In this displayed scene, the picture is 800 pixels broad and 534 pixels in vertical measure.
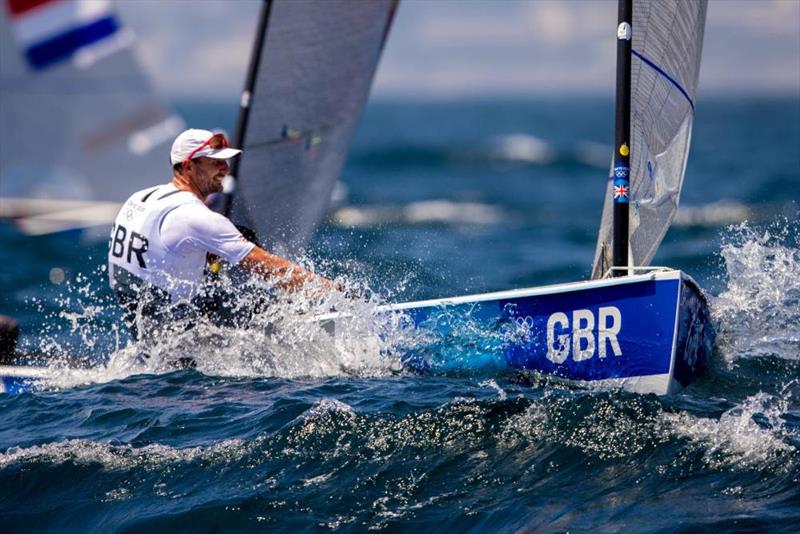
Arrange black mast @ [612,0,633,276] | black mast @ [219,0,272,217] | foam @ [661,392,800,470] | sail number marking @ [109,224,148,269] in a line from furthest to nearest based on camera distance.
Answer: black mast @ [219,0,272,217] < sail number marking @ [109,224,148,269] < black mast @ [612,0,633,276] < foam @ [661,392,800,470]

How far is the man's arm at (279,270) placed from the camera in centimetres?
509

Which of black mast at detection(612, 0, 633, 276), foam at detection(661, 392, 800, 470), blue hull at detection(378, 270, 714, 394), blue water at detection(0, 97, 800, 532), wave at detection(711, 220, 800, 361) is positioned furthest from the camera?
wave at detection(711, 220, 800, 361)

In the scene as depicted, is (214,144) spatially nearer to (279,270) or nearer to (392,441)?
(279,270)

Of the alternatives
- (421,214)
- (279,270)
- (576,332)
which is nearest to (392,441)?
(576,332)

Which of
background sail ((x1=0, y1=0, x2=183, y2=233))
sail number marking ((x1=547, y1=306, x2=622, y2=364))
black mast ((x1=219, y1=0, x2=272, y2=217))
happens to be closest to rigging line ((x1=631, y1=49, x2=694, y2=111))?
sail number marking ((x1=547, y1=306, x2=622, y2=364))

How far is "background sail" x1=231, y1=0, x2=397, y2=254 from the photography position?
7418 mm

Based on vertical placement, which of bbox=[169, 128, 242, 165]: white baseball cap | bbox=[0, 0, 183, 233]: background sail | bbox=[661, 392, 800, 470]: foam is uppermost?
bbox=[0, 0, 183, 233]: background sail

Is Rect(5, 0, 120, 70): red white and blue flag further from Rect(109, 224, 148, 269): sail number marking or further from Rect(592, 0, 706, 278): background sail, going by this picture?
Rect(592, 0, 706, 278): background sail

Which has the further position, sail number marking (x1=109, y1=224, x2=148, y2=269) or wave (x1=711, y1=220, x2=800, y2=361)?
wave (x1=711, y1=220, x2=800, y2=361)

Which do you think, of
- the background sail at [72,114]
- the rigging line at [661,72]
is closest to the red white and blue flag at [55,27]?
the background sail at [72,114]

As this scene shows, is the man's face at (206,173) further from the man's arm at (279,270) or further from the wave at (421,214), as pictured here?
the wave at (421,214)

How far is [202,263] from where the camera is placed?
5176 millimetres

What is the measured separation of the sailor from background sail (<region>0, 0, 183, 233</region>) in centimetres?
527

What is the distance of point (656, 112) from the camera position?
5363 millimetres
